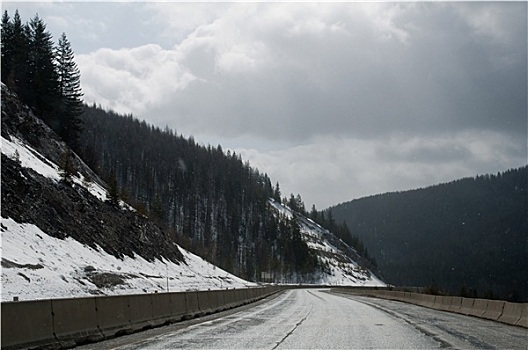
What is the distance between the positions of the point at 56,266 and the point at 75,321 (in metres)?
25.3

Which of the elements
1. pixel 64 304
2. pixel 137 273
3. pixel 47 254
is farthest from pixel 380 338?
pixel 137 273

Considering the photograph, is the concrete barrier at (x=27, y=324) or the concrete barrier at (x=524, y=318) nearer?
the concrete barrier at (x=27, y=324)

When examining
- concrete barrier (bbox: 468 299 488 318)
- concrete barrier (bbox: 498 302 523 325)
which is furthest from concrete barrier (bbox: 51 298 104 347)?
concrete barrier (bbox: 468 299 488 318)

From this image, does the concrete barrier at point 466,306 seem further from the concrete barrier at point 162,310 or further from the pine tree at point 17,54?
the pine tree at point 17,54

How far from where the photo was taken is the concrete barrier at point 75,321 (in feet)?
39.9

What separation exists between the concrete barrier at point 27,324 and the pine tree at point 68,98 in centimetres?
6414

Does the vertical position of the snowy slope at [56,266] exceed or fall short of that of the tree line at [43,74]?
it falls short

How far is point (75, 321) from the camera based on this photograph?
1292cm

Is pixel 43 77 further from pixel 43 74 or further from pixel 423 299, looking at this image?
pixel 423 299

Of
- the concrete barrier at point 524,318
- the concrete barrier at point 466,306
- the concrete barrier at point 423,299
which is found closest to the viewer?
the concrete barrier at point 524,318

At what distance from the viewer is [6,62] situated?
234 feet

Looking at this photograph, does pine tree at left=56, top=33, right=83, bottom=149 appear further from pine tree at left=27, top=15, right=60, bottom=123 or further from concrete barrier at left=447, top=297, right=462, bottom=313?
concrete barrier at left=447, top=297, right=462, bottom=313

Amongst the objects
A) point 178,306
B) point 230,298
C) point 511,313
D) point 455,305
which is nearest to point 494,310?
point 511,313

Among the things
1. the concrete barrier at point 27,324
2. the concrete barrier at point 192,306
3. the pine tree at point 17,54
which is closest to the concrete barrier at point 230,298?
the concrete barrier at point 192,306
